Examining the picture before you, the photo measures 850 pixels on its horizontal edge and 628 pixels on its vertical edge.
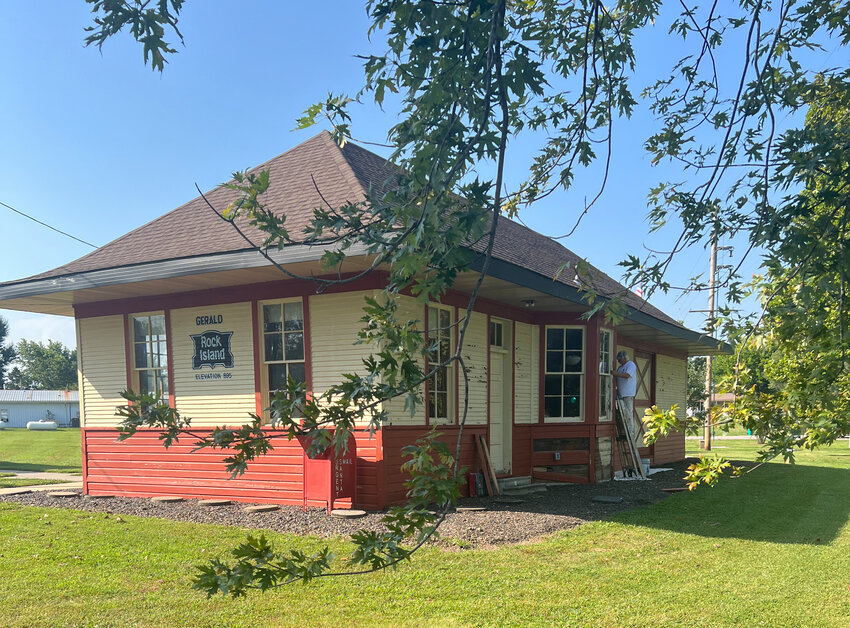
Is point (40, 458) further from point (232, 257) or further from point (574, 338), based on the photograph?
point (574, 338)

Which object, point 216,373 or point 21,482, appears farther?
point 21,482

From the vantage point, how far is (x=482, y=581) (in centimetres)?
535

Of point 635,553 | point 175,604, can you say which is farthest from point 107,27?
point 635,553

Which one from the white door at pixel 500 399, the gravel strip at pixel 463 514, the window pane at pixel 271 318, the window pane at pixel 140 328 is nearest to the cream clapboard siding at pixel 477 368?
the white door at pixel 500 399

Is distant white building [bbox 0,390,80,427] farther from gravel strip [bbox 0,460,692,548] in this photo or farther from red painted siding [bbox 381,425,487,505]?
red painted siding [bbox 381,425,487,505]

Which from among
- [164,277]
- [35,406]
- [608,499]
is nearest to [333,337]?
[164,277]

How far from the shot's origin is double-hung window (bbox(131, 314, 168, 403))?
405 inches

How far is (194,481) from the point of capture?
9.81 meters

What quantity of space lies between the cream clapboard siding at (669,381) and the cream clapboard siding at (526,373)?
6.46 meters

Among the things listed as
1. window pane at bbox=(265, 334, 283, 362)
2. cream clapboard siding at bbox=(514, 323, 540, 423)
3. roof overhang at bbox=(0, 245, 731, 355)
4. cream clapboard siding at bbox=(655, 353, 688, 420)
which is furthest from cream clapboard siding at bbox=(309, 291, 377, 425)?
cream clapboard siding at bbox=(655, 353, 688, 420)

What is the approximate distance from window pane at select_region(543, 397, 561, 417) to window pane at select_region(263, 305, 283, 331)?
525 cm

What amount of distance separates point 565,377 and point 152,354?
707 cm

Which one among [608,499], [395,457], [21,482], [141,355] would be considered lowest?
[21,482]

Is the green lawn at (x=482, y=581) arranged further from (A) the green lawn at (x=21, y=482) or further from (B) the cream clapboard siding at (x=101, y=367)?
(A) the green lawn at (x=21, y=482)
